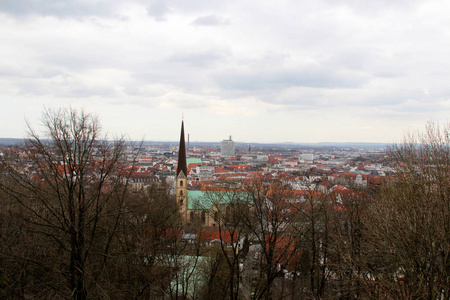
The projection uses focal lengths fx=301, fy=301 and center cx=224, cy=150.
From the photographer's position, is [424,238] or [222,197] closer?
[424,238]

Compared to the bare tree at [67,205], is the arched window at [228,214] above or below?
below

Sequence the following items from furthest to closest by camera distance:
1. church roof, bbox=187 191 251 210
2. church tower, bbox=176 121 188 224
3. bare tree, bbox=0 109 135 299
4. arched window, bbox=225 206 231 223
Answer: church tower, bbox=176 121 188 224 < church roof, bbox=187 191 251 210 < arched window, bbox=225 206 231 223 < bare tree, bbox=0 109 135 299

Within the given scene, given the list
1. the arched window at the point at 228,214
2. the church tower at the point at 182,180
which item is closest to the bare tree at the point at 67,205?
the arched window at the point at 228,214

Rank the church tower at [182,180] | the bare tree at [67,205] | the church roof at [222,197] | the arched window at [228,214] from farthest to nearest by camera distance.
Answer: the church tower at [182,180] → the church roof at [222,197] → the arched window at [228,214] → the bare tree at [67,205]

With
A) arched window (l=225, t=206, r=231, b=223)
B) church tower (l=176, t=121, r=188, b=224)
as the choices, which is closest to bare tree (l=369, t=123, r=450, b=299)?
arched window (l=225, t=206, r=231, b=223)

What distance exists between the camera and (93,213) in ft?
27.4

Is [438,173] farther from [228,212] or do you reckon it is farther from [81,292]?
[81,292]

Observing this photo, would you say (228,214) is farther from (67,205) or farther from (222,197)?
(67,205)

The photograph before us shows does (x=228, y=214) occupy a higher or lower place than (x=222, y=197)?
lower

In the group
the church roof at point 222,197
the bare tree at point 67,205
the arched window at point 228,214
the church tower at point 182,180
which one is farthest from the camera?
the church tower at point 182,180

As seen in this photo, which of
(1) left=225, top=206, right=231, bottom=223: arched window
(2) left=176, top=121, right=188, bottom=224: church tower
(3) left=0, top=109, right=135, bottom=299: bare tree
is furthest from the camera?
(2) left=176, top=121, right=188, bottom=224: church tower

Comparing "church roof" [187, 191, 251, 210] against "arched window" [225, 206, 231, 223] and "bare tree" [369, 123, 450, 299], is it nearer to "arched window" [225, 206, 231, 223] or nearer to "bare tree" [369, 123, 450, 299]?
"arched window" [225, 206, 231, 223]

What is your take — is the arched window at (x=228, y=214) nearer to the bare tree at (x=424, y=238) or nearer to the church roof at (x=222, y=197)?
the church roof at (x=222, y=197)

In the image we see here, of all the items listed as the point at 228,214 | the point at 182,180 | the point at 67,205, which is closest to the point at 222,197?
the point at 228,214
